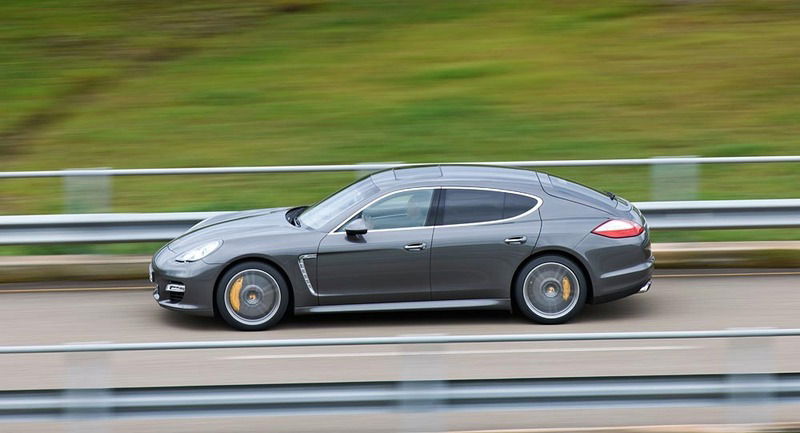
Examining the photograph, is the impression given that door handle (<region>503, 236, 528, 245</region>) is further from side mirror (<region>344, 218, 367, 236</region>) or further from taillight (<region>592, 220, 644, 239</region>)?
side mirror (<region>344, 218, 367, 236</region>)

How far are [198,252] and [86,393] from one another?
13.9ft

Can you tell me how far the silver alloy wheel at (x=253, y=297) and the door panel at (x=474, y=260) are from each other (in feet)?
4.53

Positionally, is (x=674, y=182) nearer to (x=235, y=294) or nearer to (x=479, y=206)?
(x=479, y=206)

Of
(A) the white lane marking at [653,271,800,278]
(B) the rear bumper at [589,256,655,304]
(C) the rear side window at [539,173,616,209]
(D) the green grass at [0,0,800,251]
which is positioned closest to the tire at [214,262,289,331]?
(C) the rear side window at [539,173,616,209]

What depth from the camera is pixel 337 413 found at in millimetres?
6293

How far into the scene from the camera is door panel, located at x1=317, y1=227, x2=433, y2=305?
10.2 m

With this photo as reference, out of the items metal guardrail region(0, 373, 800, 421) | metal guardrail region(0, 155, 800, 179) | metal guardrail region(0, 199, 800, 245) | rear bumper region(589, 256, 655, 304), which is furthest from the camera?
metal guardrail region(0, 155, 800, 179)

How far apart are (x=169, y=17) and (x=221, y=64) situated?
2082 millimetres

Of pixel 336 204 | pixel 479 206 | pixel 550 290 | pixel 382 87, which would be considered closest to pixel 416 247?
pixel 479 206

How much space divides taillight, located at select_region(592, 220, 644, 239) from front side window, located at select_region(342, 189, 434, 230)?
1505mm

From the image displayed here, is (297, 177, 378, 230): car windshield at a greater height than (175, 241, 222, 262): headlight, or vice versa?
(297, 177, 378, 230): car windshield

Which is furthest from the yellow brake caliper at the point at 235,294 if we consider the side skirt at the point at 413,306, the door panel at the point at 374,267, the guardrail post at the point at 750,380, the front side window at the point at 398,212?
the guardrail post at the point at 750,380

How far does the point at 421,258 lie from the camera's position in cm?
1019

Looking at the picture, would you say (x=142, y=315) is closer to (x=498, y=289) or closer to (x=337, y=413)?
(x=498, y=289)
